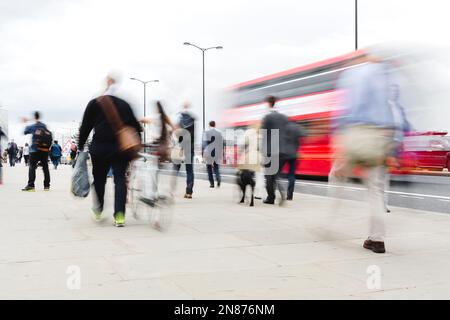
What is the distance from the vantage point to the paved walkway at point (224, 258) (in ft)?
12.0

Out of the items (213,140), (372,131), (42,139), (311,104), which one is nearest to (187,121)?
(213,140)

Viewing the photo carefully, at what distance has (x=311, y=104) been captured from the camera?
15766 mm

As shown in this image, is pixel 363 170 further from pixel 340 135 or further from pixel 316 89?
pixel 316 89

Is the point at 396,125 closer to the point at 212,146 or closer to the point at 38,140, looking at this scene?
the point at 212,146

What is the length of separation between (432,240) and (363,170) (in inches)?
52.9

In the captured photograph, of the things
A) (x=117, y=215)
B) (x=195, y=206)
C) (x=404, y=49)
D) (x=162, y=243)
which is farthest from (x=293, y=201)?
(x=404, y=49)

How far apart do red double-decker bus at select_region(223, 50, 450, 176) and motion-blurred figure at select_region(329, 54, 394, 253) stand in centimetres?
889

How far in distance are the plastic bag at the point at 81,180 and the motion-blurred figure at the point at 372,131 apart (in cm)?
335

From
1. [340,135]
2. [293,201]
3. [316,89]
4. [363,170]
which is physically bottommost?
[293,201]

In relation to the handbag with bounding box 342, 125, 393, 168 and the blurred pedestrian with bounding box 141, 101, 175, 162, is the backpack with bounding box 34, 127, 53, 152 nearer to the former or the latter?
the blurred pedestrian with bounding box 141, 101, 175, 162

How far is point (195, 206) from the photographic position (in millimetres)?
8906

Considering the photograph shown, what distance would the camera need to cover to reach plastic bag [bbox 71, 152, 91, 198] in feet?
22.4

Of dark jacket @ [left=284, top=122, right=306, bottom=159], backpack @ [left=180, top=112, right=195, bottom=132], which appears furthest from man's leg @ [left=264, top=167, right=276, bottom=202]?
backpack @ [left=180, top=112, right=195, bottom=132]
